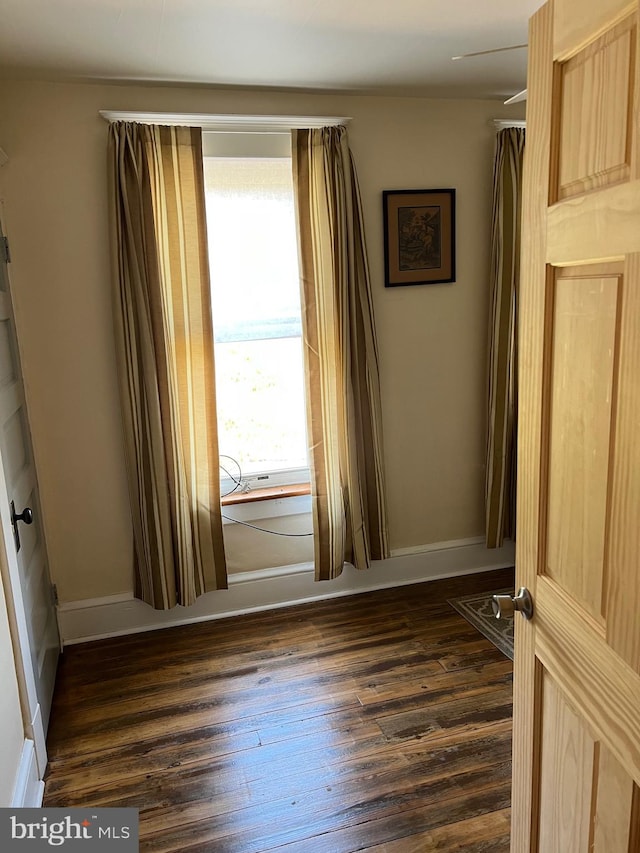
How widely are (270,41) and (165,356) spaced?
4.28ft

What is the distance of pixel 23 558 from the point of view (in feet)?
7.82

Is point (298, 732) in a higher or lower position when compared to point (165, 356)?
lower

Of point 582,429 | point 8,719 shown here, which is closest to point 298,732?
point 8,719

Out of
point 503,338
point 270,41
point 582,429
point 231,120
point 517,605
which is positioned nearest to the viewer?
point 582,429

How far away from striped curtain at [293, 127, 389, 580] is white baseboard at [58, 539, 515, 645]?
0.52 ft

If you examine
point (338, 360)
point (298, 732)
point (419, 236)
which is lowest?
point (298, 732)

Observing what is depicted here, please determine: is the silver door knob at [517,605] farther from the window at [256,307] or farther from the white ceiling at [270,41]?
the window at [256,307]

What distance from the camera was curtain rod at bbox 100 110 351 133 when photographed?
2736 mm

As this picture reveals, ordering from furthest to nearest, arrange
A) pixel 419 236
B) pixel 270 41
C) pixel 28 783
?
pixel 419 236
pixel 270 41
pixel 28 783

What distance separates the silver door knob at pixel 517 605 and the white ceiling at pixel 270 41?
1793 millimetres

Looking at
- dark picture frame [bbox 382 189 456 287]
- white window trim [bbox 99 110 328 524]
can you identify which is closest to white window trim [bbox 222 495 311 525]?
white window trim [bbox 99 110 328 524]

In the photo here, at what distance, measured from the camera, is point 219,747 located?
7.71ft

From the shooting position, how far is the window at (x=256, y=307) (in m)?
2.99

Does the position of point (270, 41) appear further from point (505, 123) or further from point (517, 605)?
point (517, 605)
